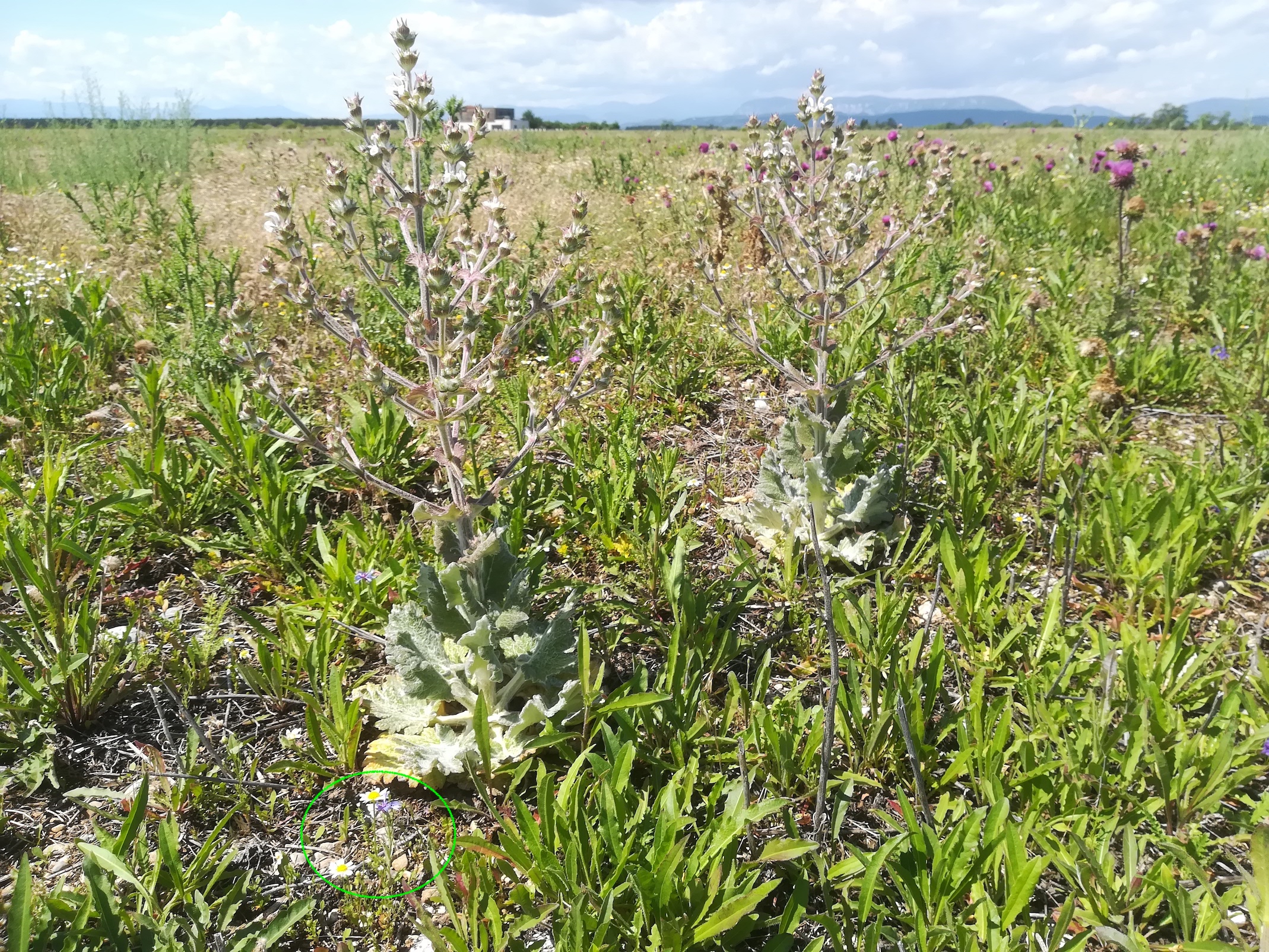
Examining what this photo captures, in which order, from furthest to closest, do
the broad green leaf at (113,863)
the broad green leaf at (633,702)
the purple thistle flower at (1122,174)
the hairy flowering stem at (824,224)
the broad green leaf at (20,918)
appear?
the purple thistle flower at (1122,174) → the hairy flowering stem at (824,224) → the broad green leaf at (633,702) → the broad green leaf at (113,863) → the broad green leaf at (20,918)

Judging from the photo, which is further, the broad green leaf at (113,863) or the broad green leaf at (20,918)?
the broad green leaf at (113,863)

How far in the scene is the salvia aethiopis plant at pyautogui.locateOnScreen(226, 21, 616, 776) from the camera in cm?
167

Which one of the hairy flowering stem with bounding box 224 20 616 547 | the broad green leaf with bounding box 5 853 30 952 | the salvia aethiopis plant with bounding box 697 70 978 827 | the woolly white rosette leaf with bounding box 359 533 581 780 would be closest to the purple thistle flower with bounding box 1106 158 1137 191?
the salvia aethiopis plant with bounding box 697 70 978 827

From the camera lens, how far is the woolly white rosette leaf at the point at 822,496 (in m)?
2.76

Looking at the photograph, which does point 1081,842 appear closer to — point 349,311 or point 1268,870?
point 1268,870

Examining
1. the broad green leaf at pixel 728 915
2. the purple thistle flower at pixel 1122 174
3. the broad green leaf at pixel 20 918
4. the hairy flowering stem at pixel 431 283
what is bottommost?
the broad green leaf at pixel 728 915

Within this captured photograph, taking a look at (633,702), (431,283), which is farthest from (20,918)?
(431,283)

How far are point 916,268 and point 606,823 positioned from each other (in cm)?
485

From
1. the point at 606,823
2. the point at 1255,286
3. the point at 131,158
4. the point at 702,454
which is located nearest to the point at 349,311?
the point at 606,823

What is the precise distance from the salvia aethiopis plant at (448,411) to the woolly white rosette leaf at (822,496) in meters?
1.10

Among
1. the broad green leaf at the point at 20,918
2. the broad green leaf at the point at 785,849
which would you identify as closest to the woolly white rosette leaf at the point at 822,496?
the broad green leaf at the point at 785,849

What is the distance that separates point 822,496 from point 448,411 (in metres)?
1.54

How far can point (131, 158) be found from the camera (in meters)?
8.34

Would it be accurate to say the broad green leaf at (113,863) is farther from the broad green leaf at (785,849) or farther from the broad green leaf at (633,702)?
the broad green leaf at (785,849)
